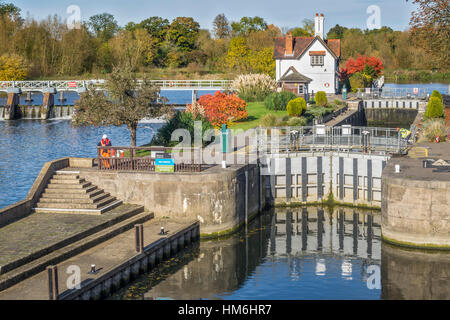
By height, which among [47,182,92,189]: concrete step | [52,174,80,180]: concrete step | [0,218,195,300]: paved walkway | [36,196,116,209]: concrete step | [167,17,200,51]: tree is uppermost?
[167,17,200,51]: tree

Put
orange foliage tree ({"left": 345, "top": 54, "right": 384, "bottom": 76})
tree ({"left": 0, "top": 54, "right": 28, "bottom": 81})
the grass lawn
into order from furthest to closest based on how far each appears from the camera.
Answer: tree ({"left": 0, "top": 54, "right": 28, "bottom": 81}), orange foliage tree ({"left": 345, "top": 54, "right": 384, "bottom": 76}), the grass lawn

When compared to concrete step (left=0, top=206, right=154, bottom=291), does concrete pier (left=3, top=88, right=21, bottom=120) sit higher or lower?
higher

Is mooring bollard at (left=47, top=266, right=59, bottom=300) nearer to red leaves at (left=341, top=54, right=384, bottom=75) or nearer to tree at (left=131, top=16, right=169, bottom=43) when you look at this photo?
red leaves at (left=341, top=54, right=384, bottom=75)

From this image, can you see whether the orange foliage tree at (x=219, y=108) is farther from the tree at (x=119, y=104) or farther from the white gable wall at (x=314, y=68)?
the white gable wall at (x=314, y=68)

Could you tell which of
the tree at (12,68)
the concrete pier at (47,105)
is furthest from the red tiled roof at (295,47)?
the tree at (12,68)

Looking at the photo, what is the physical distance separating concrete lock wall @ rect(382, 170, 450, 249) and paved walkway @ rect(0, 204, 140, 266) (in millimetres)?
12790

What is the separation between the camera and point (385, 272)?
29875 mm

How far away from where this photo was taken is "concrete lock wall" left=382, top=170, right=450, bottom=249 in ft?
101

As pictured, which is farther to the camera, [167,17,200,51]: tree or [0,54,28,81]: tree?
[167,17,200,51]: tree

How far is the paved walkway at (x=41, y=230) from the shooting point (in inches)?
1035

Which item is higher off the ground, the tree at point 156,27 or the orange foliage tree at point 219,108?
the tree at point 156,27

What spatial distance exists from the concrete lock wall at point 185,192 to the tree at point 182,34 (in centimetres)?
10102

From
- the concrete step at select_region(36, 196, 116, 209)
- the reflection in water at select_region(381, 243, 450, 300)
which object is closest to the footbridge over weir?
the concrete step at select_region(36, 196, 116, 209)
